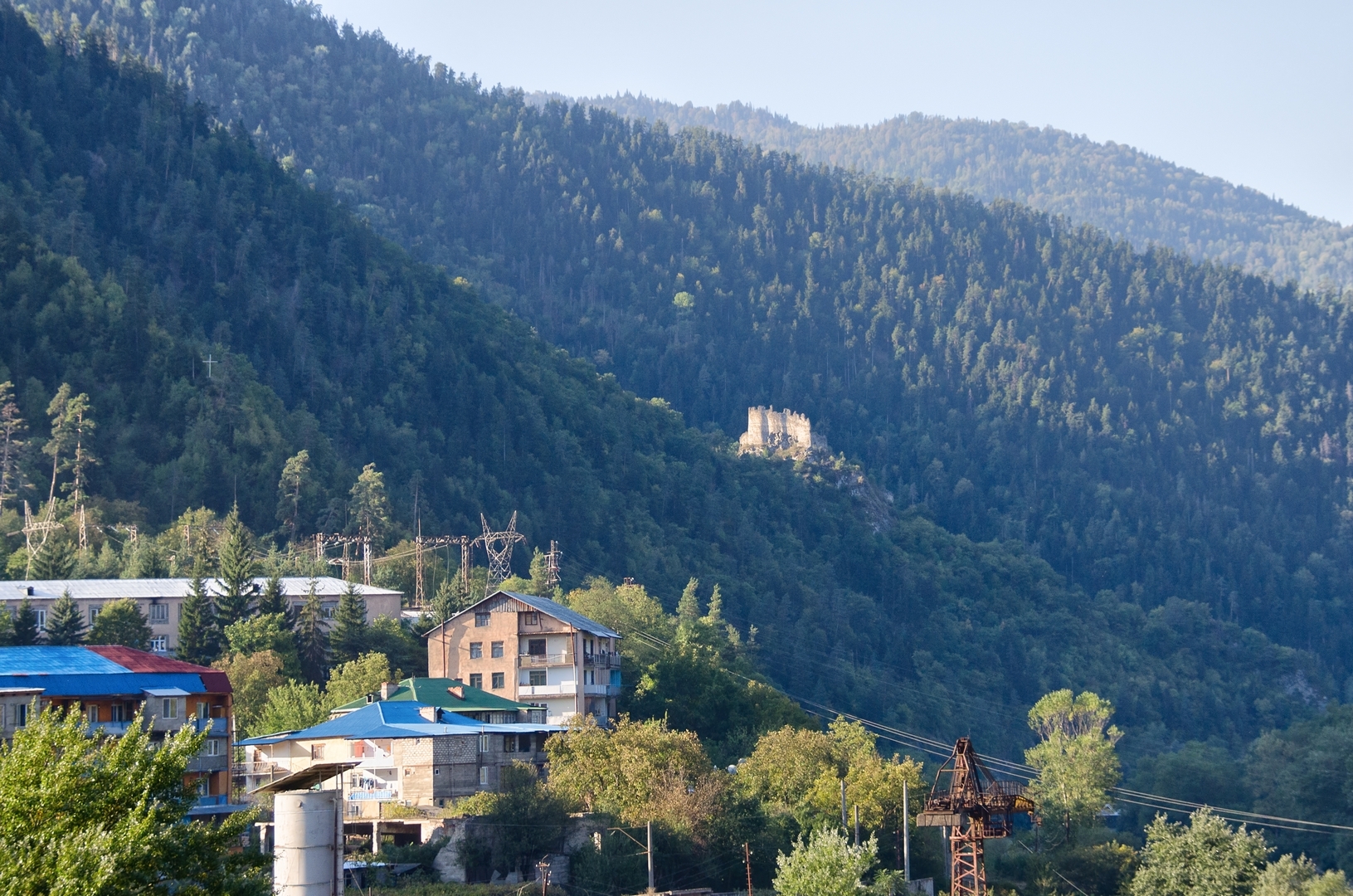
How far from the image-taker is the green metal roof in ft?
265

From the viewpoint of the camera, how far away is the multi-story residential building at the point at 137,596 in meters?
89.6

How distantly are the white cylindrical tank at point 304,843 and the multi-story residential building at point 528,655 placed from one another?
4610 cm

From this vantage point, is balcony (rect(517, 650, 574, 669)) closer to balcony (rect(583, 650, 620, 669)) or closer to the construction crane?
balcony (rect(583, 650, 620, 669))

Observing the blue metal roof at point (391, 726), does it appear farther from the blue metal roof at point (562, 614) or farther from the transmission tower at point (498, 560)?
the transmission tower at point (498, 560)

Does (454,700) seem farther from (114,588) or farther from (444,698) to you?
(114,588)

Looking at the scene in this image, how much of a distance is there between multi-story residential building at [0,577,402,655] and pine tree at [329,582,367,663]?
80.1 inches

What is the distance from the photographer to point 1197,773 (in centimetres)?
12219

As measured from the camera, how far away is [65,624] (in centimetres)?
8400

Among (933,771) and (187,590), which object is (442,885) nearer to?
(187,590)

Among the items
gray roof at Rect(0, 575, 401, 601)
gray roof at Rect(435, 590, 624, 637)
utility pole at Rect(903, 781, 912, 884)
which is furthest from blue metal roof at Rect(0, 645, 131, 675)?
utility pole at Rect(903, 781, 912, 884)

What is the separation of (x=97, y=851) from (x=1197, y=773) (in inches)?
4114

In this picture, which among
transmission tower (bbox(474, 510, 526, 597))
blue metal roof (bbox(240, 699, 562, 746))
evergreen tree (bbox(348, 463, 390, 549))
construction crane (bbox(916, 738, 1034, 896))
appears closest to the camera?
construction crane (bbox(916, 738, 1034, 896))

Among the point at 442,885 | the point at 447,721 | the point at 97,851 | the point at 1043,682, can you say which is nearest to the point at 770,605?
the point at 1043,682

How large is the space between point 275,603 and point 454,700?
17.5 metres
